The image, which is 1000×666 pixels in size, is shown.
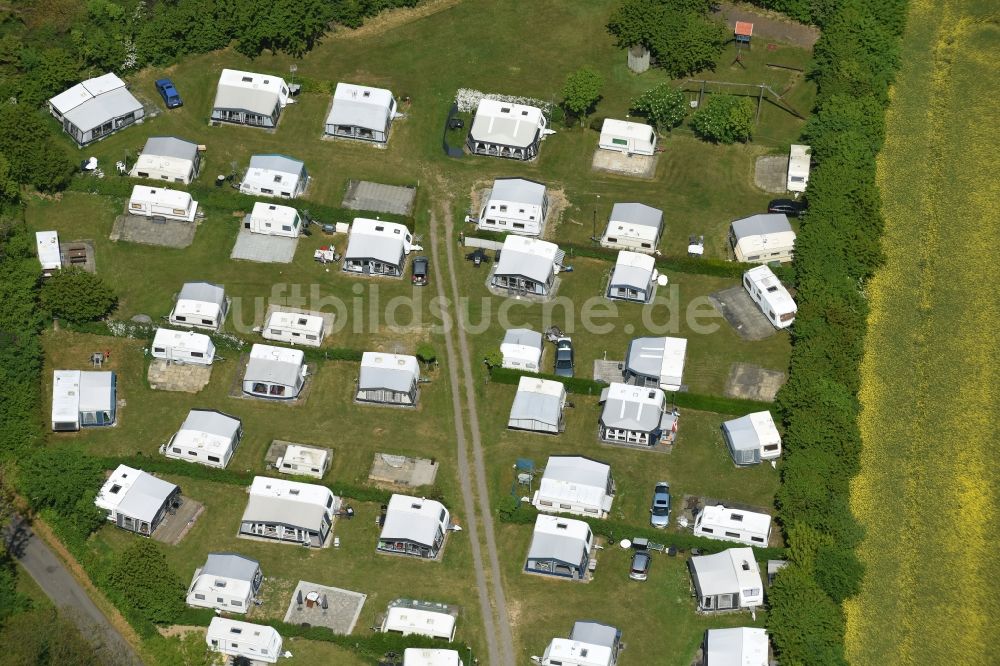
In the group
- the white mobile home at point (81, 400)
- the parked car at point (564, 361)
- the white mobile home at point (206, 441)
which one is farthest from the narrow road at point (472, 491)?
the white mobile home at point (81, 400)

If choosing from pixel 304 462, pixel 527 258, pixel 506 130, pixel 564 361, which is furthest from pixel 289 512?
pixel 506 130

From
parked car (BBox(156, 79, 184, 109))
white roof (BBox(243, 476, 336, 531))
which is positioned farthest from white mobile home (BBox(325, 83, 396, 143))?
white roof (BBox(243, 476, 336, 531))

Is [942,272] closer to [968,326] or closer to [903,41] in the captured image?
[968,326]

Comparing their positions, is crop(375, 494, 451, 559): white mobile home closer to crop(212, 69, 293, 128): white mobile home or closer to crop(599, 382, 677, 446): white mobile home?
crop(599, 382, 677, 446): white mobile home

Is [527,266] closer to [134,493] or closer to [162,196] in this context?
[162,196]

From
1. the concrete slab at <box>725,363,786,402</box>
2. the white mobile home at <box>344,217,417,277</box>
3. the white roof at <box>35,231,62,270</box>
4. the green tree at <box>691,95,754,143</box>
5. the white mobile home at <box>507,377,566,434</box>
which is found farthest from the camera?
the green tree at <box>691,95,754,143</box>

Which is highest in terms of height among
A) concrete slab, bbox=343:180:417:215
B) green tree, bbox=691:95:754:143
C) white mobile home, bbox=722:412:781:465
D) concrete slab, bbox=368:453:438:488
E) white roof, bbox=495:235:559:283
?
green tree, bbox=691:95:754:143

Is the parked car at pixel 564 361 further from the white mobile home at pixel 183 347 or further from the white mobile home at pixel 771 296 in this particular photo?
the white mobile home at pixel 183 347
